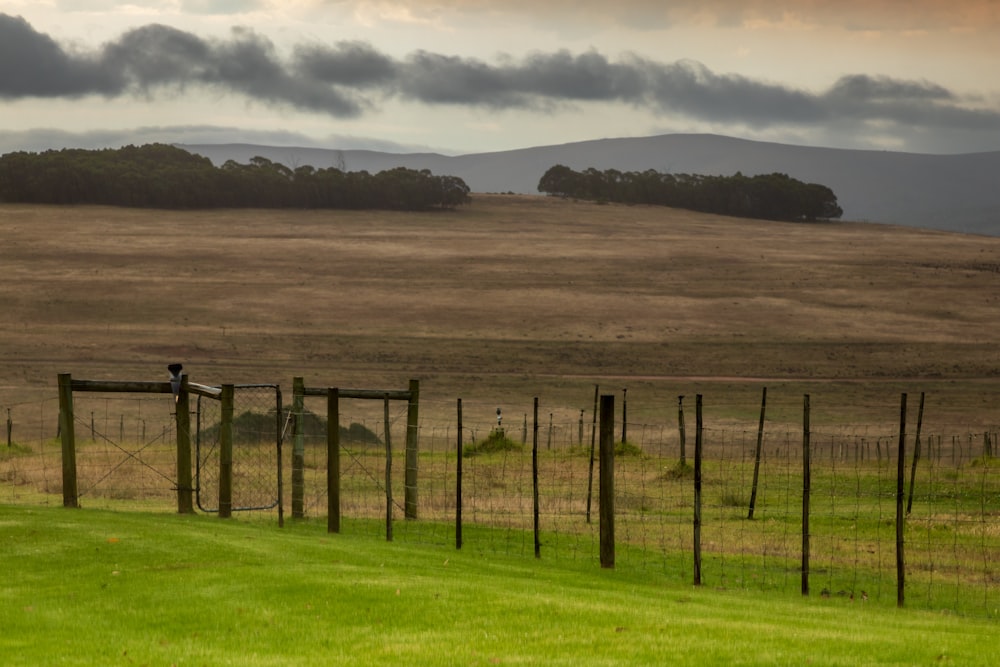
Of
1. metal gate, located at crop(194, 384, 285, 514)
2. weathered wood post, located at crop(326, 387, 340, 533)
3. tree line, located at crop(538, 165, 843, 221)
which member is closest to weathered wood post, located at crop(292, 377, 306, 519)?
metal gate, located at crop(194, 384, 285, 514)

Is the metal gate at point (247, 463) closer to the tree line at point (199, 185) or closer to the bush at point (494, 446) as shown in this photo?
the bush at point (494, 446)

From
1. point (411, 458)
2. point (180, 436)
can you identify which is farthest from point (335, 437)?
point (180, 436)

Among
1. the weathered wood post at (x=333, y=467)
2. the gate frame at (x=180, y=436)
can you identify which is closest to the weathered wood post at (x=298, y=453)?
the gate frame at (x=180, y=436)

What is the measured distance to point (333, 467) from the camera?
2467 centimetres

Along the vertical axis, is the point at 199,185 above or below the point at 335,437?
above

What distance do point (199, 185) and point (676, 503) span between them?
100 metres

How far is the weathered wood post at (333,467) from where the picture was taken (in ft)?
79.0

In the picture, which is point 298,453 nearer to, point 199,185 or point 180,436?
point 180,436

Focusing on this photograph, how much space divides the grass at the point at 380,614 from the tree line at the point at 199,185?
108039 mm

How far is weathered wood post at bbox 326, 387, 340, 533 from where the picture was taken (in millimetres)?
24094

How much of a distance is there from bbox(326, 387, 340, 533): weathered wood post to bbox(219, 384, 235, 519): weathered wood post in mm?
1972

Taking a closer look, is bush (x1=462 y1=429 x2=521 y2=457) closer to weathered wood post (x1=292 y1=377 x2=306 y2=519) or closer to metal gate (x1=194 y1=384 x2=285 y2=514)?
metal gate (x1=194 y1=384 x2=285 y2=514)

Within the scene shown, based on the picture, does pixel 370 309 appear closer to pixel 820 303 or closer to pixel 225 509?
pixel 820 303

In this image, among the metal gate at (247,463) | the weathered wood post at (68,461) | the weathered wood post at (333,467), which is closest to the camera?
the weathered wood post at (333,467)
